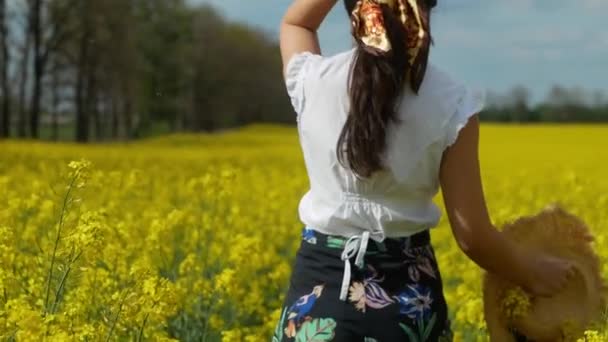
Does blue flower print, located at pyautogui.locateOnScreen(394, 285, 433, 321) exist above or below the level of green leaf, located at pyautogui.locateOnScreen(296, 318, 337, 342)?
above

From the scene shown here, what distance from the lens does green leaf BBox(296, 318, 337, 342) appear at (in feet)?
7.23

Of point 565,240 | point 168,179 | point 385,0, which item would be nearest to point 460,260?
point 565,240

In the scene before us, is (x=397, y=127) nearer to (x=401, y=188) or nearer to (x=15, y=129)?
(x=401, y=188)

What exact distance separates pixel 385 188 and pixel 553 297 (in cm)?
44

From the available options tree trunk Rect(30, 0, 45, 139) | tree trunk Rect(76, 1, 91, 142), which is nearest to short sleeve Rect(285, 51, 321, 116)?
tree trunk Rect(76, 1, 91, 142)

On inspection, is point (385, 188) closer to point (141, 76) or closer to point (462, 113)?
point (462, 113)

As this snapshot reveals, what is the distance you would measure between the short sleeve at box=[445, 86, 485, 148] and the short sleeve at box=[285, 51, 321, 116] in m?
0.33

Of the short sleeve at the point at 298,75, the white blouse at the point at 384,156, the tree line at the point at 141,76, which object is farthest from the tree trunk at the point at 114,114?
the white blouse at the point at 384,156

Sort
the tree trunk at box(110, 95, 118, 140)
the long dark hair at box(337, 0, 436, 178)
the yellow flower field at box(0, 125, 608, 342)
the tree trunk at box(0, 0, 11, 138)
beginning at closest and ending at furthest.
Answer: the long dark hair at box(337, 0, 436, 178) → the yellow flower field at box(0, 125, 608, 342) → the tree trunk at box(0, 0, 11, 138) → the tree trunk at box(110, 95, 118, 140)

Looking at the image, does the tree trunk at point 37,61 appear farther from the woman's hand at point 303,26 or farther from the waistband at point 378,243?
the waistband at point 378,243

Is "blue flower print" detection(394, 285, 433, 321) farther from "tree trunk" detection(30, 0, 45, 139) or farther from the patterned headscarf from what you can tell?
"tree trunk" detection(30, 0, 45, 139)

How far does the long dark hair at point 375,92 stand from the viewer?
6.82 ft

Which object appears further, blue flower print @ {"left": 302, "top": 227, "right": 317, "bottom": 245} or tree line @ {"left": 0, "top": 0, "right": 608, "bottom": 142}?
tree line @ {"left": 0, "top": 0, "right": 608, "bottom": 142}

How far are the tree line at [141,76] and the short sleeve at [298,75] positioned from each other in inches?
816
